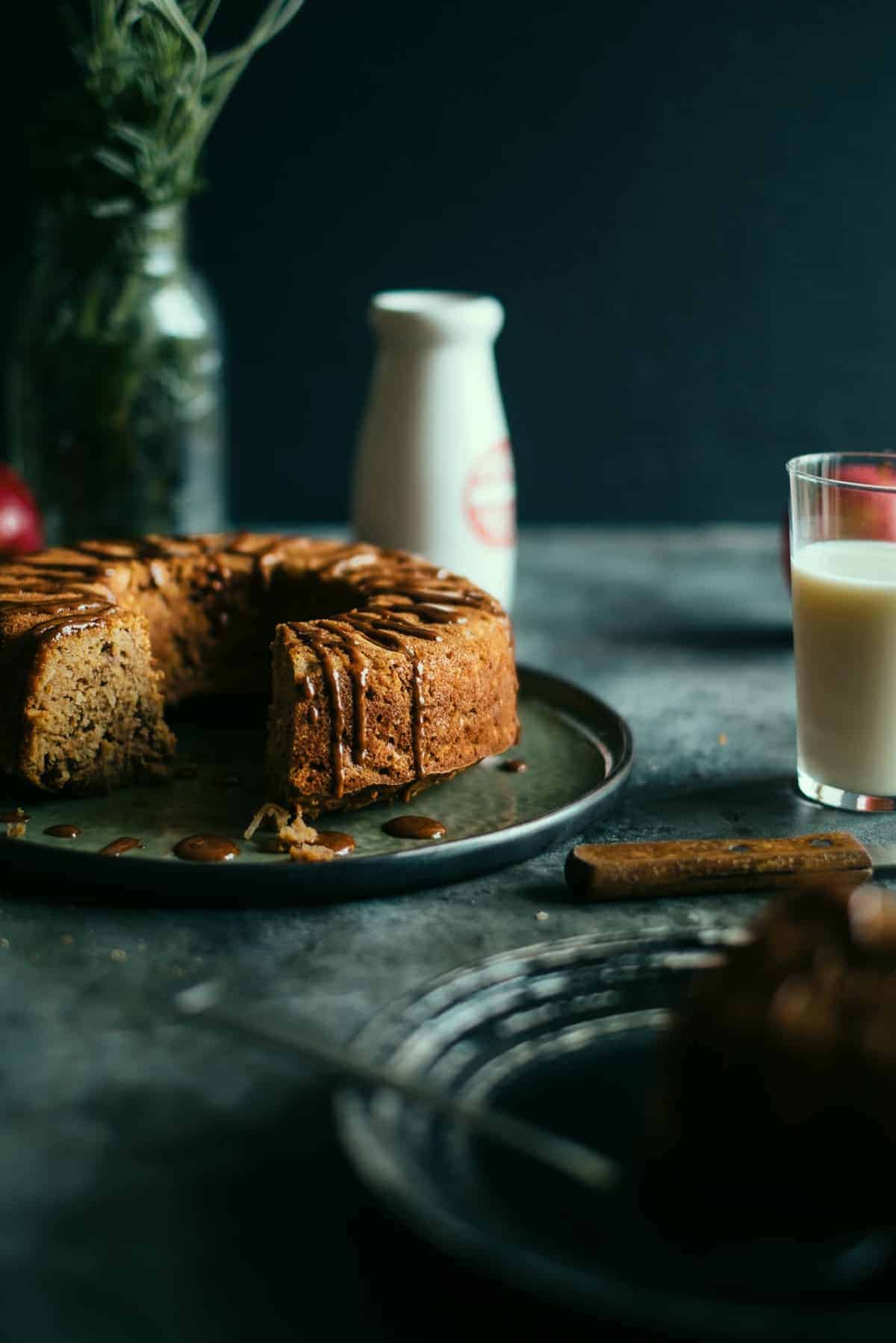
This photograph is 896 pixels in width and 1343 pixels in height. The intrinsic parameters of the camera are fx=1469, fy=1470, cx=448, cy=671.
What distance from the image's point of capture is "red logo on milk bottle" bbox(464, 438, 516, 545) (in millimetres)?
2686

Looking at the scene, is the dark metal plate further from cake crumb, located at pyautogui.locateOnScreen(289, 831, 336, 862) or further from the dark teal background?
the dark teal background

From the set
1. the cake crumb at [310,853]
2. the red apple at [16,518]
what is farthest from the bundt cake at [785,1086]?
the red apple at [16,518]

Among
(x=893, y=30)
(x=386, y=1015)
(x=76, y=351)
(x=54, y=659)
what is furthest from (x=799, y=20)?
(x=386, y=1015)

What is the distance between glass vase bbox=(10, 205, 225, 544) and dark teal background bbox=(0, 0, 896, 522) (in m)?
0.72

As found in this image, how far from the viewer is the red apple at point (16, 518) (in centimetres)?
280

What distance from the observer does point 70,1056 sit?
4.47 feet

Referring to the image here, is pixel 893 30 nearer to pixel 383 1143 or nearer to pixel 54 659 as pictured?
pixel 54 659

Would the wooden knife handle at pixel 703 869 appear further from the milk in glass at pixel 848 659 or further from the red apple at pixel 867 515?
the red apple at pixel 867 515

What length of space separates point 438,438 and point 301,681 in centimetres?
96

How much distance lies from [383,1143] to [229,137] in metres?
2.79

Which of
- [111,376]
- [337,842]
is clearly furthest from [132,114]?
[337,842]

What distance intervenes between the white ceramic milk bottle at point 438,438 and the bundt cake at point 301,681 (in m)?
0.44

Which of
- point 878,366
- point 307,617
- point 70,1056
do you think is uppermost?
point 878,366

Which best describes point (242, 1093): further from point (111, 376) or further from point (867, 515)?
point (111, 376)
